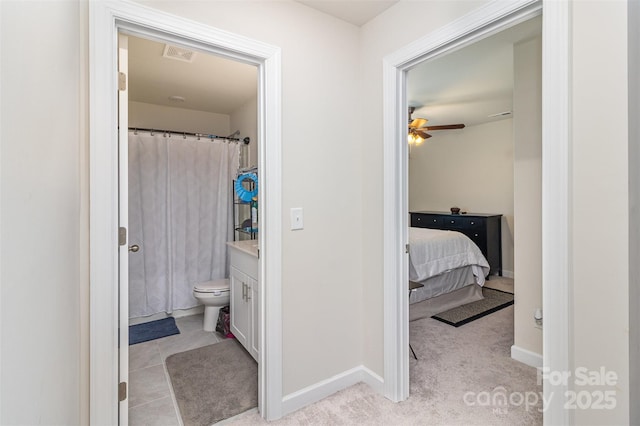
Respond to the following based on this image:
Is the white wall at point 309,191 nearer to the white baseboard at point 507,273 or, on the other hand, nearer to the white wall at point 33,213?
the white wall at point 33,213

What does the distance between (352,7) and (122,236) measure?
1764 millimetres

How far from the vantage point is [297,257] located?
6.00ft

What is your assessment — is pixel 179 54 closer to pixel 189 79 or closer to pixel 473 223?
pixel 189 79

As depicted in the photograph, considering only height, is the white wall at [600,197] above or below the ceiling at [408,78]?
below

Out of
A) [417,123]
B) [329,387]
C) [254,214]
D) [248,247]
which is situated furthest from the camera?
[417,123]

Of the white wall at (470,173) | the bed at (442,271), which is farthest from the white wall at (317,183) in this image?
the white wall at (470,173)

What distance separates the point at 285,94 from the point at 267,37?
31 centimetres

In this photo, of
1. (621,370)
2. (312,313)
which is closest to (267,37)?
(312,313)

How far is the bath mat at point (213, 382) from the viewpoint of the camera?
5.88ft

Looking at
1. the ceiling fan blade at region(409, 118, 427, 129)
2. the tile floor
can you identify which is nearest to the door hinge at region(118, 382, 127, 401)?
the tile floor

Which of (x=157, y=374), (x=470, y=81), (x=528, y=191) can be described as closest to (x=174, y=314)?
(x=157, y=374)

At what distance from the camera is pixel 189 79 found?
9.68ft

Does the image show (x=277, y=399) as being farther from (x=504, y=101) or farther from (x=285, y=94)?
(x=504, y=101)

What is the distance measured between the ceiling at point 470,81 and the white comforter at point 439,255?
5.40 ft
